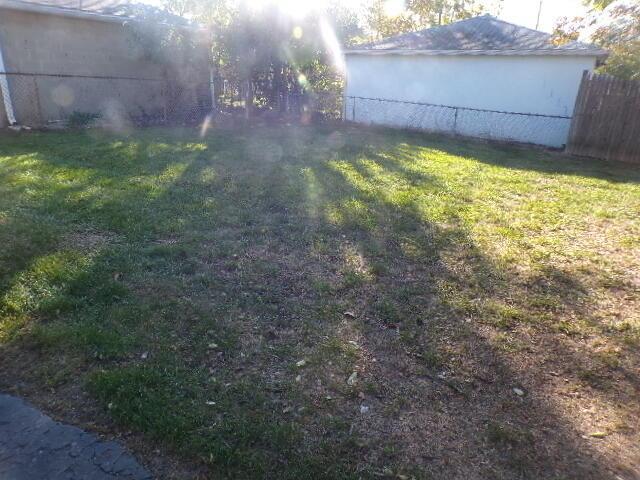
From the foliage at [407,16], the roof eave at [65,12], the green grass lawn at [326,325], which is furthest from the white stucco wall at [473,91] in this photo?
the foliage at [407,16]

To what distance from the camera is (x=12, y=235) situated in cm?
429

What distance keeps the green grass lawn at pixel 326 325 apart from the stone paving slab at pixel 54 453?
8 centimetres

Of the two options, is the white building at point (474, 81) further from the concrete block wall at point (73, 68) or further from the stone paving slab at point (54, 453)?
the stone paving slab at point (54, 453)

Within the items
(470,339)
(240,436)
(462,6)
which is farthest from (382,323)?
(462,6)

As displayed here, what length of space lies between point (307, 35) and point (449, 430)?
1395 cm

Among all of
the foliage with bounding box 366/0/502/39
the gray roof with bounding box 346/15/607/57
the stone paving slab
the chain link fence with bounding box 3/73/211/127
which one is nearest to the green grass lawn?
the stone paving slab

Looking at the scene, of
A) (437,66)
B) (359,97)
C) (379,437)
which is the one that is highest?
(437,66)

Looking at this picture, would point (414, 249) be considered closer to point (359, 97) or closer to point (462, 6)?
point (359, 97)

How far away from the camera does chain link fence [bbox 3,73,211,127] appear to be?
10.8 m

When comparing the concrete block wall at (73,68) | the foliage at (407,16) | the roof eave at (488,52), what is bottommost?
the concrete block wall at (73,68)

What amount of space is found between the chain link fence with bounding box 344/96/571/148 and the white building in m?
0.03

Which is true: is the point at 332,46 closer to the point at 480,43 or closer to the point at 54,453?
the point at 480,43

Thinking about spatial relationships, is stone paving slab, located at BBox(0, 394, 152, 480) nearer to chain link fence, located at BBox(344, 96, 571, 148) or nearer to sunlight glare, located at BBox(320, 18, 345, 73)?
chain link fence, located at BBox(344, 96, 571, 148)

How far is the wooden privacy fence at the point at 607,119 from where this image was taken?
9.69 metres
